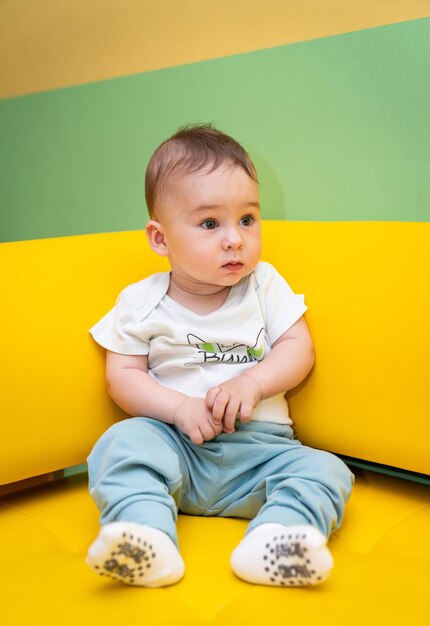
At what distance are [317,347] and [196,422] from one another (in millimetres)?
260

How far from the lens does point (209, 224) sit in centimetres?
114

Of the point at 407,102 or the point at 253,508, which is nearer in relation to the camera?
the point at 253,508

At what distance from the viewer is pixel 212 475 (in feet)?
3.57

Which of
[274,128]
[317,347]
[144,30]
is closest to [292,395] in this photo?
[317,347]

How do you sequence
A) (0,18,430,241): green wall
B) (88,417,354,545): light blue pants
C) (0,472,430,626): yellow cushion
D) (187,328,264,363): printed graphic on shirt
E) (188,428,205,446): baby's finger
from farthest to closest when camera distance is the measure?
(0,18,430,241): green wall < (187,328,264,363): printed graphic on shirt < (188,428,205,446): baby's finger < (88,417,354,545): light blue pants < (0,472,430,626): yellow cushion

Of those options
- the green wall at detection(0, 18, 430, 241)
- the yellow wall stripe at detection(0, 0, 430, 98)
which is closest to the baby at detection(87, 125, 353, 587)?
the green wall at detection(0, 18, 430, 241)

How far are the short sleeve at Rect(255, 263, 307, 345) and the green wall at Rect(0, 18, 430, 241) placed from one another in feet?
0.93

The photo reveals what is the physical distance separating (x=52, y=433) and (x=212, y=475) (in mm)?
282

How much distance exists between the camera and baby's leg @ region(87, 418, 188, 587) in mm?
808

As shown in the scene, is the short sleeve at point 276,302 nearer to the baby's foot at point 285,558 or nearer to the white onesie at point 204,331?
the white onesie at point 204,331

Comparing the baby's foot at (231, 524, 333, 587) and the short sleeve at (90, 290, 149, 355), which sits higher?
the short sleeve at (90, 290, 149, 355)

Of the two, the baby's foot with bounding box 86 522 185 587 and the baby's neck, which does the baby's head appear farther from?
the baby's foot with bounding box 86 522 185 587

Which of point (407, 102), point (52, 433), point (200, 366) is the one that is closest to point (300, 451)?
point (200, 366)

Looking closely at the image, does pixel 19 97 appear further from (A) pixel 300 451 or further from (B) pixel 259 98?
(A) pixel 300 451
